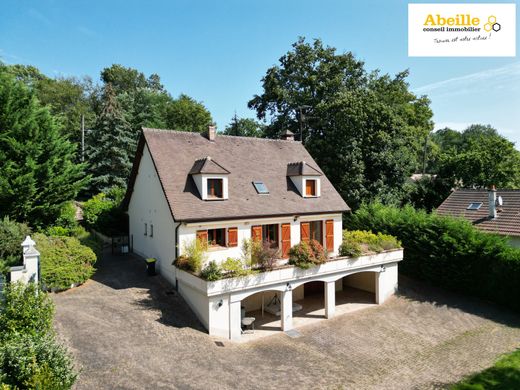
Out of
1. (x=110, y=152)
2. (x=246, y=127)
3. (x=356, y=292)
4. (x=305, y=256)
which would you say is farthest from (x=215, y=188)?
(x=246, y=127)

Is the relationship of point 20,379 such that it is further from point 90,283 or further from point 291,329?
point 291,329

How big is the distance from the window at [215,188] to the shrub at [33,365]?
10.3 meters

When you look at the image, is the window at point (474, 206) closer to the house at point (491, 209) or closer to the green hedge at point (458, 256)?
the house at point (491, 209)

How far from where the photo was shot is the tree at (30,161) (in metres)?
19.4

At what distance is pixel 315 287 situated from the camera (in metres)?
21.7

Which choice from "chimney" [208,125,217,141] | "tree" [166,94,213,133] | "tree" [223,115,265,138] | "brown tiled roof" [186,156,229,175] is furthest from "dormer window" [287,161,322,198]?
"tree" [223,115,265,138]

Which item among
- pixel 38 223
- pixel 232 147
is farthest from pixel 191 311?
pixel 38 223

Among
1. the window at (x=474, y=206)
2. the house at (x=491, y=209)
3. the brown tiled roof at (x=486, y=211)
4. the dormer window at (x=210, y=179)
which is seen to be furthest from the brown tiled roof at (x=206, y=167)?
the window at (x=474, y=206)

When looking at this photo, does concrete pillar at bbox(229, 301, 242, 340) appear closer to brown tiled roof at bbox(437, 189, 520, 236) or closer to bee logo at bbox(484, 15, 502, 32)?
brown tiled roof at bbox(437, 189, 520, 236)

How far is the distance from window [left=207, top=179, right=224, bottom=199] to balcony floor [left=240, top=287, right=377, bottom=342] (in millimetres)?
6274

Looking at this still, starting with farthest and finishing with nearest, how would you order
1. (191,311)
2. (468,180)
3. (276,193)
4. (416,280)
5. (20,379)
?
(468,180)
(416,280)
(276,193)
(191,311)
(20,379)

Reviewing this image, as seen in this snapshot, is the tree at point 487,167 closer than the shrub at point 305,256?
No

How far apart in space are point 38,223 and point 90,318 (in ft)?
35.9

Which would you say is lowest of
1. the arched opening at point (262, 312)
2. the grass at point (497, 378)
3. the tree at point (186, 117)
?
the grass at point (497, 378)
